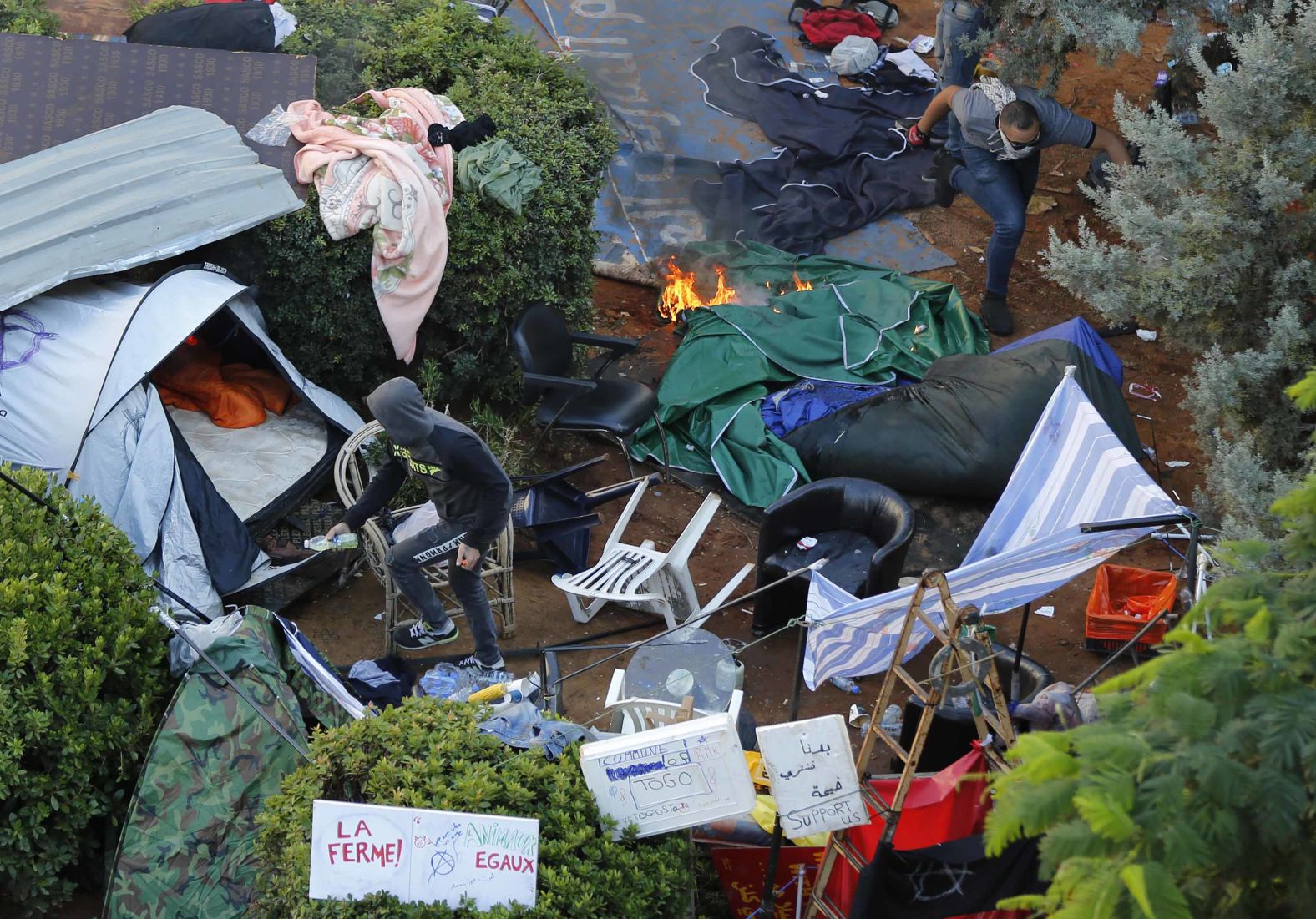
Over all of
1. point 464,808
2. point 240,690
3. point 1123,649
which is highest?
point 1123,649

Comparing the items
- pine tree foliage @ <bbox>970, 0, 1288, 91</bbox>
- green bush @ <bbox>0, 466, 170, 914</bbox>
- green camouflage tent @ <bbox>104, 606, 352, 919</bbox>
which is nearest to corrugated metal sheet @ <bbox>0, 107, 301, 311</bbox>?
green bush @ <bbox>0, 466, 170, 914</bbox>

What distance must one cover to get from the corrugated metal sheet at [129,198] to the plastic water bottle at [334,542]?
1817 millimetres

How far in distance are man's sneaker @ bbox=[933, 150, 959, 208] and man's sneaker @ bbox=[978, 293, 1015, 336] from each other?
2.82ft

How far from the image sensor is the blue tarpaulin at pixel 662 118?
9.88 meters

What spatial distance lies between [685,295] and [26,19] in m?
4.71

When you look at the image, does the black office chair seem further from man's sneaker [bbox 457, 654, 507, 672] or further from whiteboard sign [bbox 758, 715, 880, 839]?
whiteboard sign [bbox 758, 715, 880, 839]

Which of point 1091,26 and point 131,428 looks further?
point 1091,26

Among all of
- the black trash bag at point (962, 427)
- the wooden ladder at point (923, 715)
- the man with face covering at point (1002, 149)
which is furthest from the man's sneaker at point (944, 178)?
the wooden ladder at point (923, 715)

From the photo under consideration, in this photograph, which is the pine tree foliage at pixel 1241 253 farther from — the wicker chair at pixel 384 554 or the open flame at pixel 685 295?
the wicker chair at pixel 384 554

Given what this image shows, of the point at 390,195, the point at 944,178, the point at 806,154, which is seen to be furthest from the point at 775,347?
the point at 390,195

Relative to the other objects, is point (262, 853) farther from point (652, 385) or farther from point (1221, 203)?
point (1221, 203)

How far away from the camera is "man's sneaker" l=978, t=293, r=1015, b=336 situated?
9.30 metres

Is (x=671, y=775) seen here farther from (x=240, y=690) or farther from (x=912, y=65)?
(x=912, y=65)

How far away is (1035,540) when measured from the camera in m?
5.21
